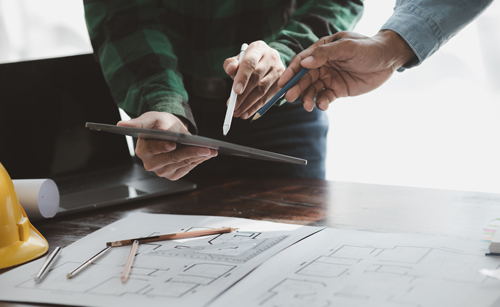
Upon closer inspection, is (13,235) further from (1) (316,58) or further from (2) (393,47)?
(2) (393,47)

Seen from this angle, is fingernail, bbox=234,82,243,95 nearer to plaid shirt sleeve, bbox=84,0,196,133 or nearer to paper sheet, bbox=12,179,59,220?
plaid shirt sleeve, bbox=84,0,196,133

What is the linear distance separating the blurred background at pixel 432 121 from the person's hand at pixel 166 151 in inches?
56.6

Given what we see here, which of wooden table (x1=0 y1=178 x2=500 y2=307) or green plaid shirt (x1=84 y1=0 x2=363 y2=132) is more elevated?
green plaid shirt (x1=84 y1=0 x2=363 y2=132)

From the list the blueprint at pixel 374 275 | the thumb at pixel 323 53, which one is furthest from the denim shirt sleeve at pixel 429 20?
the blueprint at pixel 374 275

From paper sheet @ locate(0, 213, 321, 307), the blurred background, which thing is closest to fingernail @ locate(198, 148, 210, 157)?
paper sheet @ locate(0, 213, 321, 307)

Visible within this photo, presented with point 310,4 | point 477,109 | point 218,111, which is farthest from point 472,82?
point 218,111

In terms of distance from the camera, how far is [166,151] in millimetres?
716

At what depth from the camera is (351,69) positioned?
875 millimetres

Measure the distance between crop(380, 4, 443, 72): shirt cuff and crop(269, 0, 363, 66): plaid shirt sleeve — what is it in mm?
182

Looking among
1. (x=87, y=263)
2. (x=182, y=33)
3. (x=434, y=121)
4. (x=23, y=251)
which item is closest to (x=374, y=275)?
(x=87, y=263)

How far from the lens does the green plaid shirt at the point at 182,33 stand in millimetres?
926

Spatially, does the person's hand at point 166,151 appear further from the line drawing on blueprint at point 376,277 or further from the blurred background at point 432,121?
the blurred background at point 432,121

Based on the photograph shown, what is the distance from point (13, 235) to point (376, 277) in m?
0.46

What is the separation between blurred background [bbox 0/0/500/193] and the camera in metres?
1.89
